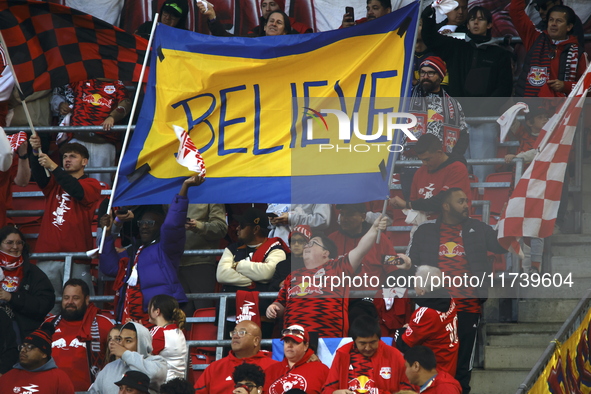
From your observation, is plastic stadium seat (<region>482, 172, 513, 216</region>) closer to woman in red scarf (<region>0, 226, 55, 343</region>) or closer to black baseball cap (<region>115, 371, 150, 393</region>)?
black baseball cap (<region>115, 371, 150, 393</region>)

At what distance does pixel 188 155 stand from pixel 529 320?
3274 mm

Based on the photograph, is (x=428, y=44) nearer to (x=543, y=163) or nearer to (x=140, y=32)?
(x=543, y=163)

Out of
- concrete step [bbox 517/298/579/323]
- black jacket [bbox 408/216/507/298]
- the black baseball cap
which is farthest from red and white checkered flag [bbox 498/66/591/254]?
the black baseball cap

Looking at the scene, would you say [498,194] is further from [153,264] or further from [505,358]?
[153,264]

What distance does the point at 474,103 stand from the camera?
35.8ft

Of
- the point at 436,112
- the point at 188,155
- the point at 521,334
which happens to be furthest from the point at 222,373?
the point at 436,112

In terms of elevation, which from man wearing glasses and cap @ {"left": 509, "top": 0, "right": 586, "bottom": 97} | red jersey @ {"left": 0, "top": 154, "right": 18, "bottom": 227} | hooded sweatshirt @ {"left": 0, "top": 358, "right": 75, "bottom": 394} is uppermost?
man wearing glasses and cap @ {"left": 509, "top": 0, "right": 586, "bottom": 97}

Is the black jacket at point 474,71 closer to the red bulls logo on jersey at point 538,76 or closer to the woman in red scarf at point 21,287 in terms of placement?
the red bulls logo on jersey at point 538,76

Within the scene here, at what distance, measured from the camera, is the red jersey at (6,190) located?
10.5 meters

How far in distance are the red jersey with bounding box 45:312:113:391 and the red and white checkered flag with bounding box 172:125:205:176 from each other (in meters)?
1.50

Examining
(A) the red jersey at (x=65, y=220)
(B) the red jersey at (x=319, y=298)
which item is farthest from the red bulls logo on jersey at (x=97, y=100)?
(B) the red jersey at (x=319, y=298)

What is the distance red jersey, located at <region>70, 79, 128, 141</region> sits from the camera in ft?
36.9

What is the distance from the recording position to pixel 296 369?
8.16 metres

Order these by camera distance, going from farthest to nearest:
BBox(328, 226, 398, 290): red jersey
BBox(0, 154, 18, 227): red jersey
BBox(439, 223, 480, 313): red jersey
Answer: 1. BBox(0, 154, 18, 227): red jersey
2. BBox(328, 226, 398, 290): red jersey
3. BBox(439, 223, 480, 313): red jersey
